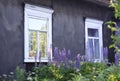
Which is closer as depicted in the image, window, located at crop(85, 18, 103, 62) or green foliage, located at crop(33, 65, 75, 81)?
green foliage, located at crop(33, 65, 75, 81)

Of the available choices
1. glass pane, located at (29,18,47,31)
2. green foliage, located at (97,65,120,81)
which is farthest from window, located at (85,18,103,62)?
green foliage, located at (97,65,120,81)

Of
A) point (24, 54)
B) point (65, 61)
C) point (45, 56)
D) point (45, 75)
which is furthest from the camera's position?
point (45, 56)

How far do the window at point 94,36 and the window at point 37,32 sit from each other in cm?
242

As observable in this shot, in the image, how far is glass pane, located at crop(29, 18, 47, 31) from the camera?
10250mm

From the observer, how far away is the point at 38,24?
10594 mm

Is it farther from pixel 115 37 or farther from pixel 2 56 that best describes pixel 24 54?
pixel 115 37

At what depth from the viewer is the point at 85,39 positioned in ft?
42.9

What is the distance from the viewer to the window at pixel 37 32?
32.6ft

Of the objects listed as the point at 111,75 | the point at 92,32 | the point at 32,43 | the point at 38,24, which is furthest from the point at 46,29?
the point at 111,75

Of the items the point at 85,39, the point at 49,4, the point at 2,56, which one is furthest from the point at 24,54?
the point at 85,39

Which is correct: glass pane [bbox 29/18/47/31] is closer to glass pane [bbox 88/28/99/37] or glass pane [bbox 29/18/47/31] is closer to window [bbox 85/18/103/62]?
window [bbox 85/18/103/62]

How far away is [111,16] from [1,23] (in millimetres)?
7215

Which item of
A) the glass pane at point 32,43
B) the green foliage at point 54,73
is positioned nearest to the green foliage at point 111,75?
the green foliage at point 54,73

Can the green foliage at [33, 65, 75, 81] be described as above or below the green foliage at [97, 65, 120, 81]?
below
